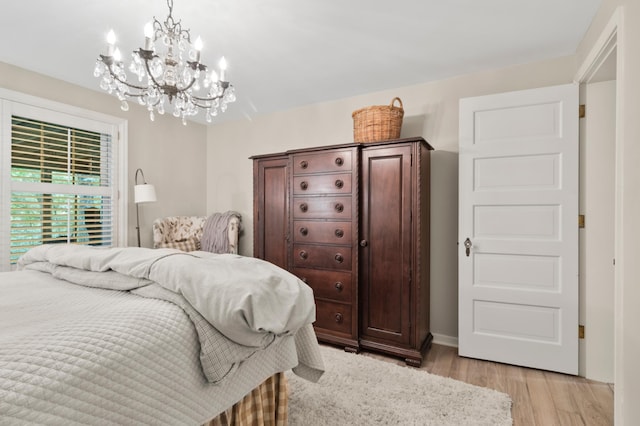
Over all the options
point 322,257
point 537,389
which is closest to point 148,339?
point 322,257

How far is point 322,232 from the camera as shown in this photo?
299 cm

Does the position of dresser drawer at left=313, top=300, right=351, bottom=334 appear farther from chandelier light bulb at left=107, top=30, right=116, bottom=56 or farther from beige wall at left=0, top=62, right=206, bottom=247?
chandelier light bulb at left=107, top=30, right=116, bottom=56

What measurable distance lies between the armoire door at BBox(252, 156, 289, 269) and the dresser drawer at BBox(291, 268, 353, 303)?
0.93 feet

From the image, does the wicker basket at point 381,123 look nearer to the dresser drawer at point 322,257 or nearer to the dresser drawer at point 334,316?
the dresser drawer at point 322,257

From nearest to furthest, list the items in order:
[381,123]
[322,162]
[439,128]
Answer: [381,123] → [322,162] → [439,128]

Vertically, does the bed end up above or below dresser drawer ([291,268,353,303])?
above

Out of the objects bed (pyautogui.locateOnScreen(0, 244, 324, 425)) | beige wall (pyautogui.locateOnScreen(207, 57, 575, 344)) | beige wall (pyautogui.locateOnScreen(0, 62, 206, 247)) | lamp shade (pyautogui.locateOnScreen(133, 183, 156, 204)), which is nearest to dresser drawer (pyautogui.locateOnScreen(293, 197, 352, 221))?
beige wall (pyautogui.locateOnScreen(207, 57, 575, 344))

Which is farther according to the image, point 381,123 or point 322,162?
point 322,162

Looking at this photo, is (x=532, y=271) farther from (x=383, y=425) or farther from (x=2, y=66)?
(x=2, y=66)

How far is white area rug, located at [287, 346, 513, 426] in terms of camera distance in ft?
6.10

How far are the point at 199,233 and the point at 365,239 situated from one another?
215cm

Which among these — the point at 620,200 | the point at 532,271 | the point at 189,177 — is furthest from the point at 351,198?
the point at 189,177

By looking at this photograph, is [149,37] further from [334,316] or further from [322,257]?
[334,316]

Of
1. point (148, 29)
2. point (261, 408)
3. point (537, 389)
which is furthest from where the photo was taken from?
point (537, 389)
